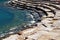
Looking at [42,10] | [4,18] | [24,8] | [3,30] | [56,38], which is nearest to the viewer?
[56,38]

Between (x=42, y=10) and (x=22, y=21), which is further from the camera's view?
(x=42, y=10)

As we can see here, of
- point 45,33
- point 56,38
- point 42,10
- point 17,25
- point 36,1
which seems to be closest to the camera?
point 56,38

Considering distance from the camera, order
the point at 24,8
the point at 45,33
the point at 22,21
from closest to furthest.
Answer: the point at 45,33 → the point at 22,21 → the point at 24,8

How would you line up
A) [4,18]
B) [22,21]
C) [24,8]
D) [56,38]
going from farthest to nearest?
[24,8]
[4,18]
[22,21]
[56,38]

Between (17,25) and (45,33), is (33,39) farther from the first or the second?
(17,25)

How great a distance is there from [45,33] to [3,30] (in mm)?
2506

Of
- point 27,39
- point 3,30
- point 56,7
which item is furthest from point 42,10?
point 27,39

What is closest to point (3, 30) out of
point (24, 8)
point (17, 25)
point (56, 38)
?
point (17, 25)

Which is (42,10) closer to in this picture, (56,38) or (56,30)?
(56,30)

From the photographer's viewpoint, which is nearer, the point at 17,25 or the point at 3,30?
the point at 3,30

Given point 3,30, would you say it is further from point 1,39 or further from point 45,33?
point 45,33

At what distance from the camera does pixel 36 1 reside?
1551cm

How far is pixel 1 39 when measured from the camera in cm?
675

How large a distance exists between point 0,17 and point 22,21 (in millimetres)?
1972
